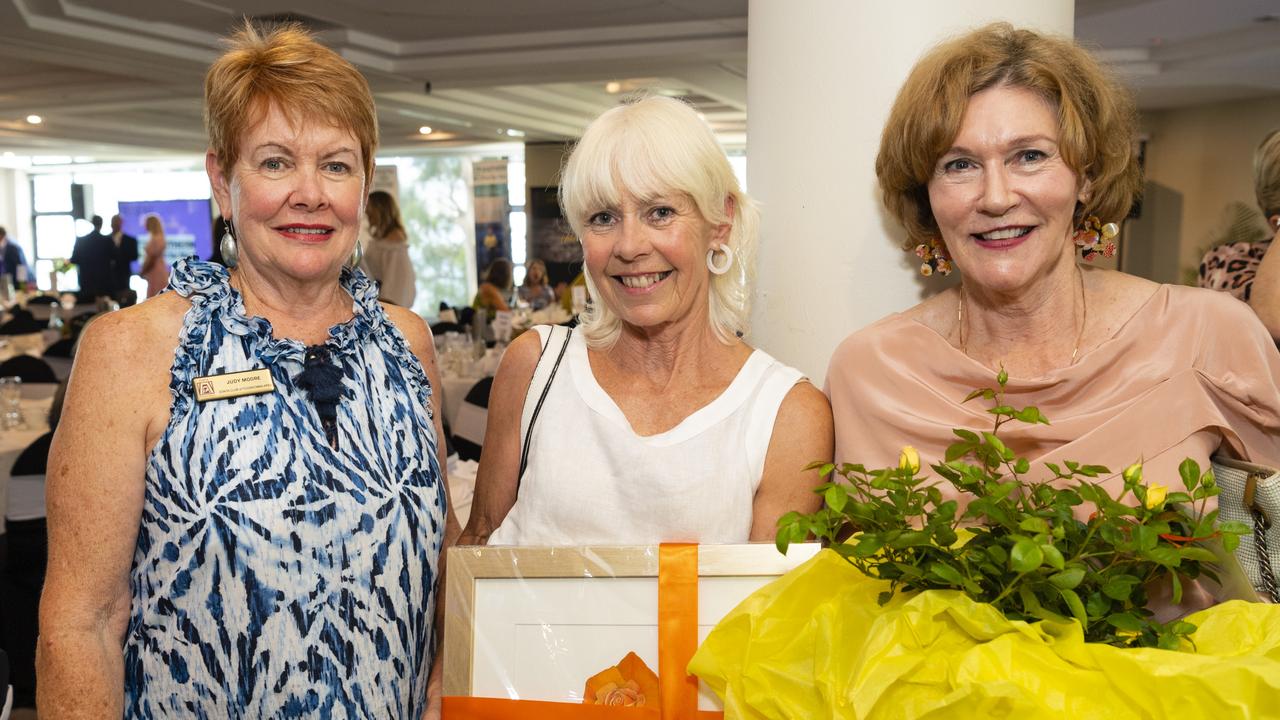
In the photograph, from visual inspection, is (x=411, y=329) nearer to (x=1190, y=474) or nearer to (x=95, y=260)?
(x=1190, y=474)

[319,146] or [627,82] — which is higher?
[627,82]

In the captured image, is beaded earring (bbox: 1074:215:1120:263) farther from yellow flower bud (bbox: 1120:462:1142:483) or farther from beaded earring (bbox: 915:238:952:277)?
yellow flower bud (bbox: 1120:462:1142:483)

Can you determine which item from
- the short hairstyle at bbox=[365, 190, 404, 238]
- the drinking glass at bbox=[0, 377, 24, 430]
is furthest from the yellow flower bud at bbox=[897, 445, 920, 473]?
the short hairstyle at bbox=[365, 190, 404, 238]

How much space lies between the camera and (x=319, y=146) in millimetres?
1665

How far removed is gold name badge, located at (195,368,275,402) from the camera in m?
1.59

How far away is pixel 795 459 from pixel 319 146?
3.21 feet

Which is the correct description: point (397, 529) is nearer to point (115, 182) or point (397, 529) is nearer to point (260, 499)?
point (260, 499)

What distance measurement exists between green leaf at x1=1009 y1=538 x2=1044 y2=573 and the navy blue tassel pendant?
1.11 m

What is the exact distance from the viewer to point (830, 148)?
2.04 meters

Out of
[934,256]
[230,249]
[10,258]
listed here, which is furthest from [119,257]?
[934,256]

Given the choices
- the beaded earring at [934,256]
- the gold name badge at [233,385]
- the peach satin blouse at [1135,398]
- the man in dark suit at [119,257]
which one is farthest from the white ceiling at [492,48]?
the gold name badge at [233,385]

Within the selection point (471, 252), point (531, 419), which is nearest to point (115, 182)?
point (471, 252)

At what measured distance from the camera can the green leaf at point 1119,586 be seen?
3.40ft

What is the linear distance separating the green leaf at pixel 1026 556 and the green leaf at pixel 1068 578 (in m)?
0.06
